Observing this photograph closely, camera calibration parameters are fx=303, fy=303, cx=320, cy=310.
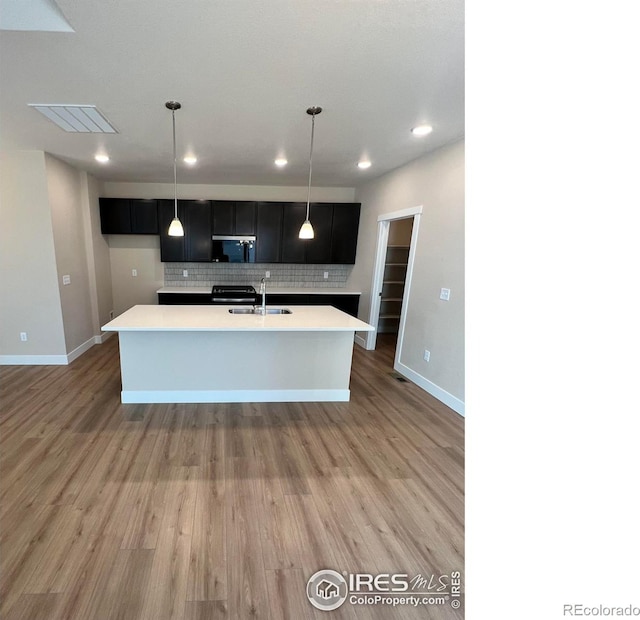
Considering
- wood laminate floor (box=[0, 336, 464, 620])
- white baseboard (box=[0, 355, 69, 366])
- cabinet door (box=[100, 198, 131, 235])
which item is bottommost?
white baseboard (box=[0, 355, 69, 366])

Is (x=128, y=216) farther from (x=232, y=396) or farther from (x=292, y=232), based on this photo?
(x=232, y=396)

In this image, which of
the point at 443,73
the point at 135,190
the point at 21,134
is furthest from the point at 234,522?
the point at 135,190

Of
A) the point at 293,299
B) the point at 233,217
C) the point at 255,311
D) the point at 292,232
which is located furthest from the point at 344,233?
the point at 255,311

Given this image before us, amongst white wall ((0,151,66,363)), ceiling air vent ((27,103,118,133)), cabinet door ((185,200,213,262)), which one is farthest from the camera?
cabinet door ((185,200,213,262))

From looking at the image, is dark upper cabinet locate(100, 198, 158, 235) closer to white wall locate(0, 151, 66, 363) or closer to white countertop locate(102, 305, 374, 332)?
white wall locate(0, 151, 66, 363)

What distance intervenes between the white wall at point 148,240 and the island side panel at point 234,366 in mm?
2813

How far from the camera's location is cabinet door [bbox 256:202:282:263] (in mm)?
4953

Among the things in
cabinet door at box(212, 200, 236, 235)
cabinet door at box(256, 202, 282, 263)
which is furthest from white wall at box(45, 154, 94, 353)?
cabinet door at box(256, 202, 282, 263)

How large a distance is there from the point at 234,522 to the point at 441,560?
3.63 feet

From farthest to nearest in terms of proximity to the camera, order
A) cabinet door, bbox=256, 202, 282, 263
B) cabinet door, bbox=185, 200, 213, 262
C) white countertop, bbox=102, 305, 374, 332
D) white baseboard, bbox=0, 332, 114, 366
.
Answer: cabinet door, bbox=256, 202, 282, 263 < cabinet door, bbox=185, 200, 213, 262 < white baseboard, bbox=0, 332, 114, 366 < white countertop, bbox=102, 305, 374, 332

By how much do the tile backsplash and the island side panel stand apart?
2626 mm

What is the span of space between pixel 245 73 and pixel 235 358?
88.3 inches

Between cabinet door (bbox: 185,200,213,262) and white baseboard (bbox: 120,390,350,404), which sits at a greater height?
cabinet door (bbox: 185,200,213,262)
